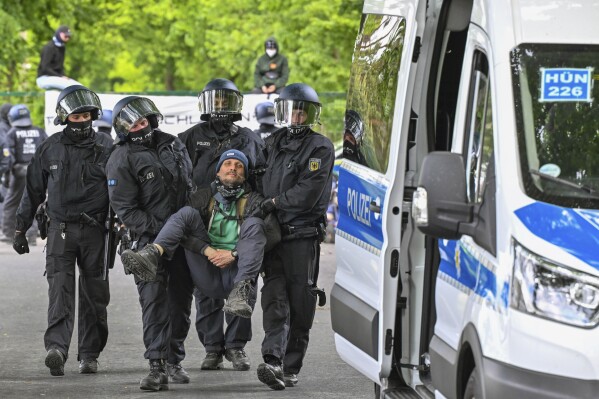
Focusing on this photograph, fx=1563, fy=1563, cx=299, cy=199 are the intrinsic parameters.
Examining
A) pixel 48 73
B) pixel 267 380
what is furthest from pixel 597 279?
pixel 48 73

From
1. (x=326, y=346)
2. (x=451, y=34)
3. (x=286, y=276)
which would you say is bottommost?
(x=326, y=346)

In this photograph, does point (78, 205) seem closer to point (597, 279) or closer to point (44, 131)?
point (597, 279)

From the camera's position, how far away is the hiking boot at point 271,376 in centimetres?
1012

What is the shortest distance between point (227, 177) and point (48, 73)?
1580 cm

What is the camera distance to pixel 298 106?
1051cm

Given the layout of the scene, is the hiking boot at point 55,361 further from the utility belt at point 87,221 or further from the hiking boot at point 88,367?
the utility belt at point 87,221

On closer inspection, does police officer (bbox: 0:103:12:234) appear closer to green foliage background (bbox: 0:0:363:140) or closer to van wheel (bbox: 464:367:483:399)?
green foliage background (bbox: 0:0:363:140)

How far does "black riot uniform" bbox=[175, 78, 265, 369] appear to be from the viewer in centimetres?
1120

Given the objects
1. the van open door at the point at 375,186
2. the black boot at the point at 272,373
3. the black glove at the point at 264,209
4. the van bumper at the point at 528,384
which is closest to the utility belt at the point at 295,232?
the black glove at the point at 264,209

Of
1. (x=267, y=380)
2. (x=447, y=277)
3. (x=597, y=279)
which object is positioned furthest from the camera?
(x=267, y=380)

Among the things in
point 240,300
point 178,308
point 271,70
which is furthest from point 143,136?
Answer: point 271,70

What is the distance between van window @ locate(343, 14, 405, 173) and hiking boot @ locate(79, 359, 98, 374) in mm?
2920

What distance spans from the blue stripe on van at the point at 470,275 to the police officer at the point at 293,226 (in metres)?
3.44

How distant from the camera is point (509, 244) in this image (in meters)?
5.80
